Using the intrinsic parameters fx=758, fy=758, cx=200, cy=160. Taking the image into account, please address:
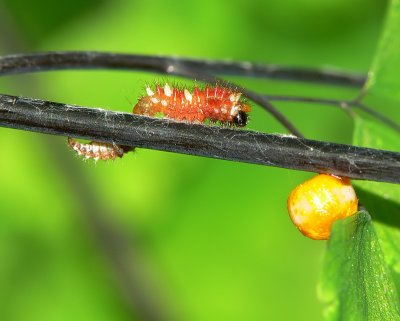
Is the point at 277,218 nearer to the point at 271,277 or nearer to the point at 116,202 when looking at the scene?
the point at 271,277

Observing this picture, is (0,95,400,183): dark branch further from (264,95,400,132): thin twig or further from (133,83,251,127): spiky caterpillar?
(264,95,400,132): thin twig

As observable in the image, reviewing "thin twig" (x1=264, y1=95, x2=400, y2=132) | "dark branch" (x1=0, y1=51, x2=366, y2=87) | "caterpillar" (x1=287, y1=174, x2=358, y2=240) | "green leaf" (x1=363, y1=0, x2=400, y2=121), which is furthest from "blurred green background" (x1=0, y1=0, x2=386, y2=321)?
"caterpillar" (x1=287, y1=174, x2=358, y2=240)

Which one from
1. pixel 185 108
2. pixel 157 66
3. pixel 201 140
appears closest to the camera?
pixel 201 140

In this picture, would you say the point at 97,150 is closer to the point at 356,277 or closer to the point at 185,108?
the point at 185,108

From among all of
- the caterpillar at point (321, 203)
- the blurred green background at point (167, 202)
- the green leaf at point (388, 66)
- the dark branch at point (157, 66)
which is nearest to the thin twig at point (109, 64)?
the dark branch at point (157, 66)

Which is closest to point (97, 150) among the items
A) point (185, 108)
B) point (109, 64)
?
point (185, 108)
